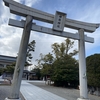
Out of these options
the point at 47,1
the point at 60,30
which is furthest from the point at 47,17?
the point at 47,1

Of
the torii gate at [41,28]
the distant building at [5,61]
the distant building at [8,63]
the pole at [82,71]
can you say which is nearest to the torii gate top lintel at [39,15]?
the torii gate at [41,28]

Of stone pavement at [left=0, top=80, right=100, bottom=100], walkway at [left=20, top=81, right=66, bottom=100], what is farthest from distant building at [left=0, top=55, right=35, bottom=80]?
walkway at [left=20, top=81, right=66, bottom=100]

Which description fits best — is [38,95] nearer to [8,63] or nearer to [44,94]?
[44,94]

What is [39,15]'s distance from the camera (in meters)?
5.46

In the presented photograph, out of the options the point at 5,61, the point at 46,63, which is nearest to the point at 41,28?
the point at 46,63

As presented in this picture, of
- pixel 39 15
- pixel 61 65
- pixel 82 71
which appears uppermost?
pixel 39 15

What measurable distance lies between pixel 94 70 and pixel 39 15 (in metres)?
6.01

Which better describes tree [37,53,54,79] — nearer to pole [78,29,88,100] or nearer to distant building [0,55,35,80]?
pole [78,29,88,100]

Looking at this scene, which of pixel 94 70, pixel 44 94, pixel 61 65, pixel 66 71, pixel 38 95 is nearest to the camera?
pixel 38 95

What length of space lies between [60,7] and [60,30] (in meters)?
2.24

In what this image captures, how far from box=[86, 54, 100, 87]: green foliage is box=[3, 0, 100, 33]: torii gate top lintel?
3.06 meters

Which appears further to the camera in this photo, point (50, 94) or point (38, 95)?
point (50, 94)

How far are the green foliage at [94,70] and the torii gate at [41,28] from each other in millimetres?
2609

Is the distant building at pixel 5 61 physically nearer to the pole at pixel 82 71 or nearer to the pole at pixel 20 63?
the pole at pixel 20 63
